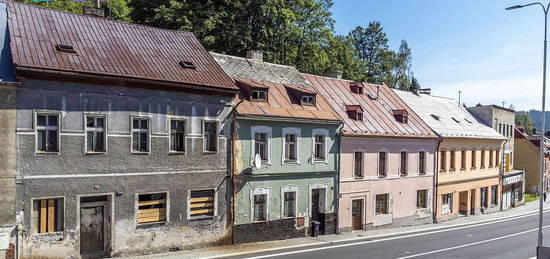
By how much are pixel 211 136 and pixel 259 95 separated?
12.1 ft

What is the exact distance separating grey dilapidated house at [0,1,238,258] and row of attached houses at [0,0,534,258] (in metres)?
0.05

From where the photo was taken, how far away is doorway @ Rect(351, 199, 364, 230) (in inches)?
1136

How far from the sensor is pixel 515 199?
5028 cm

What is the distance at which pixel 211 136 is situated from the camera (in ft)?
71.9

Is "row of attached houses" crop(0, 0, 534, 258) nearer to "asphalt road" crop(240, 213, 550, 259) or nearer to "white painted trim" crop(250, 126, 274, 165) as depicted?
"white painted trim" crop(250, 126, 274, 165)

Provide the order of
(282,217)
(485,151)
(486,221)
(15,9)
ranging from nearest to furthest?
(15,9)
(282,217)
(486,221)
(485,151)

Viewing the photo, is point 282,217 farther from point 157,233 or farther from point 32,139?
point 32,139

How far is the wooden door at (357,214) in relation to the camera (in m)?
28.9

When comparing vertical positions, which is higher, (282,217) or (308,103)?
(308,103)

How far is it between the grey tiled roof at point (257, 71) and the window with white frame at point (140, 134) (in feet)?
20.5

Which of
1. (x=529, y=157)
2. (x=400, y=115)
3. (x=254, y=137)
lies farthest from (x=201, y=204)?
(x=529, y=157)

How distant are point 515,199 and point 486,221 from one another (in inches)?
596

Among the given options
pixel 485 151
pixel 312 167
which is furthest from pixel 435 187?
pixel 312 167

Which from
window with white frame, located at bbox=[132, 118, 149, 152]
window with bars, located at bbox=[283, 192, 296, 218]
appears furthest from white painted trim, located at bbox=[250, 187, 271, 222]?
window with white frame, located at bbox=[132, 118, 149, 152]
